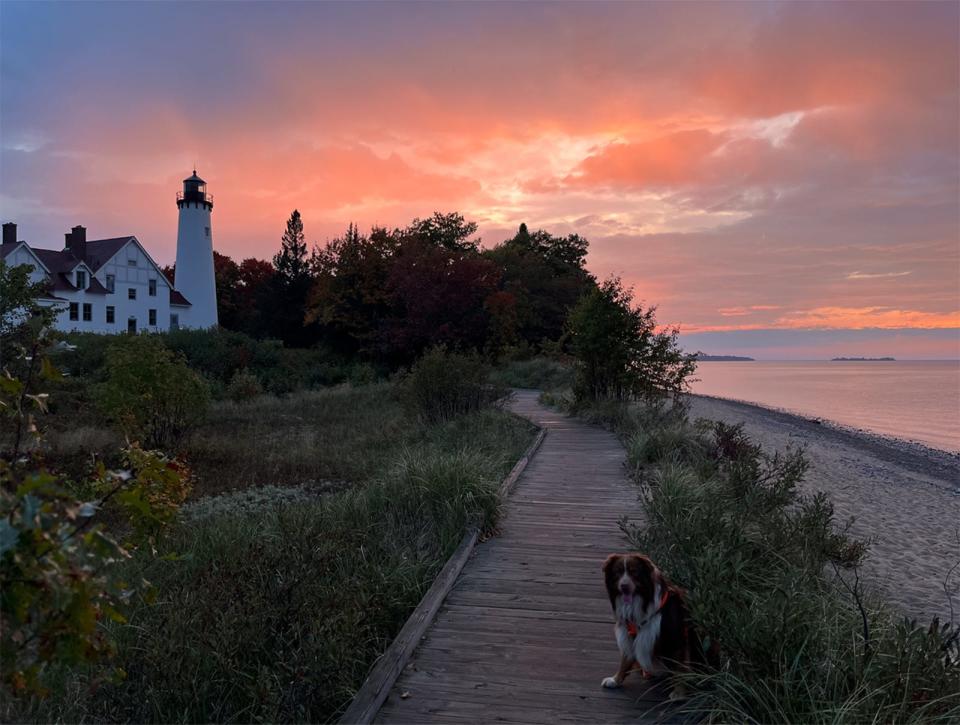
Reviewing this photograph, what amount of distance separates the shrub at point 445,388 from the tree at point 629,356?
3.44 m

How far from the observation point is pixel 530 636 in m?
4.56

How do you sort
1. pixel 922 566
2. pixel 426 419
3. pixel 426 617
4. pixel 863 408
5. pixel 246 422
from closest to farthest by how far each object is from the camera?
pixel 426 617 → pixel 922 566 → pixel 426 419 → pixel 246 422 → pixel 863 408

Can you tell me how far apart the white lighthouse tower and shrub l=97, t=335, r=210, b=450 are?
35.3m

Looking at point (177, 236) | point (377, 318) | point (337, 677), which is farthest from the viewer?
point (177, 236)

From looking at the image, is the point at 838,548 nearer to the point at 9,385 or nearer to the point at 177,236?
the point at 9,385

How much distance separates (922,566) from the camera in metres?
9.36

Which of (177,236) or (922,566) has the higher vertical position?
(177,236)

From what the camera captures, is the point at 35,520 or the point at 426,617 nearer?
the point at 35,520

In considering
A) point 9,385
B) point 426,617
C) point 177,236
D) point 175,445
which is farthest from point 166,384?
point 177,236

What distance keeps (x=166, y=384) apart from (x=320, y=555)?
928 cm

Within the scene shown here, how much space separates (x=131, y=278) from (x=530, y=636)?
49596 millimetres

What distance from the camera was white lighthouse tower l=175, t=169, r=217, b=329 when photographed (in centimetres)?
4675

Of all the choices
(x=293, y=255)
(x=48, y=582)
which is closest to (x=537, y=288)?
(x=293, y=255)

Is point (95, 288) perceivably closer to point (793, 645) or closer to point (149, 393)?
point (149, 393)
